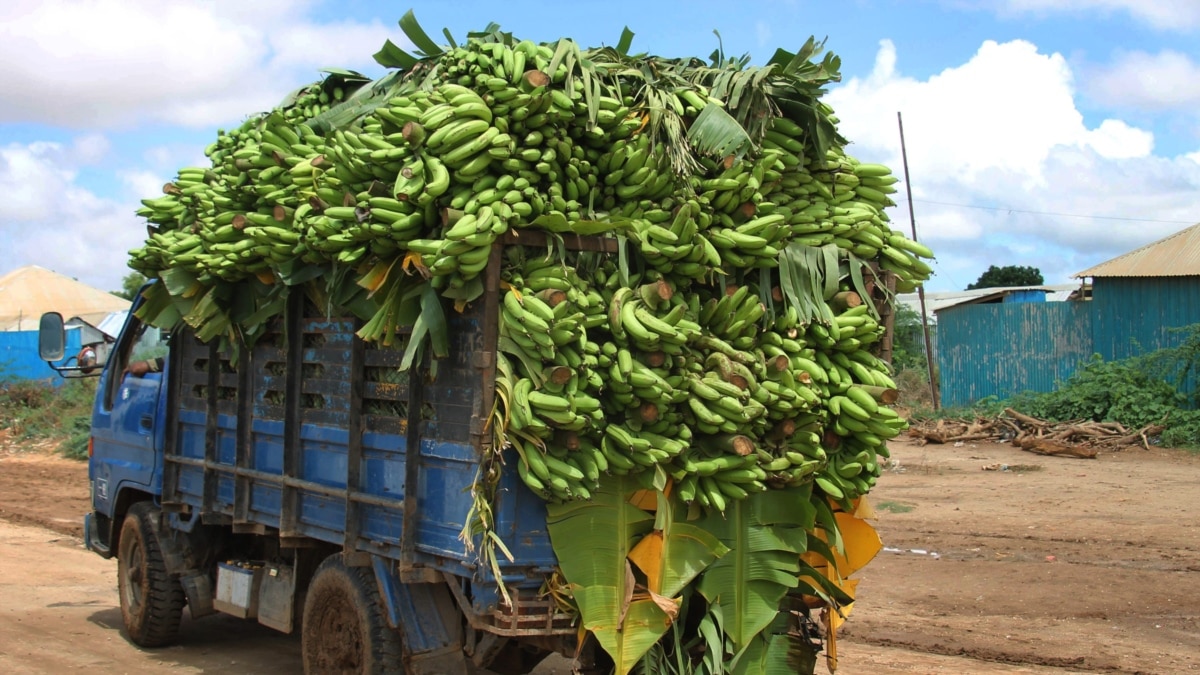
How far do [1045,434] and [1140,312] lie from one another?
4.37 m

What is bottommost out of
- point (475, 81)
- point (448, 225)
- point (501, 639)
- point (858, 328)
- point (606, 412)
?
point (501, 639)

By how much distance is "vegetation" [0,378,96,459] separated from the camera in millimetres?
23594

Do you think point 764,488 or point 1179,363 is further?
point 1179,363

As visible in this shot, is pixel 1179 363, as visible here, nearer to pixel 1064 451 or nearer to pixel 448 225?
pixel 1064 451

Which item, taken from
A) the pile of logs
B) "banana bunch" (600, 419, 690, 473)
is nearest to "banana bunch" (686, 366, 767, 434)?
"banana bunch" (600, 419, 690, 473)

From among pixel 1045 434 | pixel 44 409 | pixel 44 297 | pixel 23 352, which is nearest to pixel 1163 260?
pixel 1045 434

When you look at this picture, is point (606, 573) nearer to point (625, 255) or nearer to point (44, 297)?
point (625, 255)

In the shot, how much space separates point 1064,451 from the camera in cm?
1694

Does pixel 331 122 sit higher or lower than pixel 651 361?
higher

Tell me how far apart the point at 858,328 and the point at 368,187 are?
240 centimetres

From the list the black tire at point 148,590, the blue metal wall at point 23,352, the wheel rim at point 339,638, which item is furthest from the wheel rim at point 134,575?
the blue metal wall at point 23,352

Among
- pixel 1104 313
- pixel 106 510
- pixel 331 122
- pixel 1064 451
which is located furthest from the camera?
pixel 1104 313

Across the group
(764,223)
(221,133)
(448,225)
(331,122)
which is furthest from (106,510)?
(764,223)

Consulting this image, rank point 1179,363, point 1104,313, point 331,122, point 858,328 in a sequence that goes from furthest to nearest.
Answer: point 1104,313, point 1179,363, point 331,122, point 858,328
